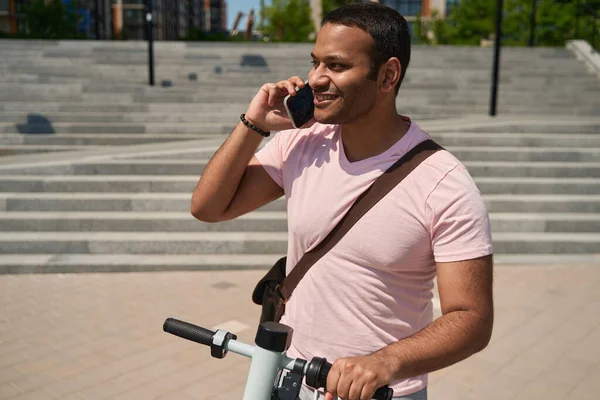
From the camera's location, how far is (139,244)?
7.41 m

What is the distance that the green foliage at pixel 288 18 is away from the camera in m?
43.9

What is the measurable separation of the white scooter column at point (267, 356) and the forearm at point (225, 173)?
75cm

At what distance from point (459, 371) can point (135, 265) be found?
379 cm

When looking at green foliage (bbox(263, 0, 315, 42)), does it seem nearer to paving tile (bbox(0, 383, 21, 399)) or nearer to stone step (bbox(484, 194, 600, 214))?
stone step (bbox(484, 194, 600, 214))

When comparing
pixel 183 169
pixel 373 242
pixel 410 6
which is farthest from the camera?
pixel 410 6

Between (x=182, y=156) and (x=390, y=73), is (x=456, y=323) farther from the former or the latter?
(x=182, y=156)

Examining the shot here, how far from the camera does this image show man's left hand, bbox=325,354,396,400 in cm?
151

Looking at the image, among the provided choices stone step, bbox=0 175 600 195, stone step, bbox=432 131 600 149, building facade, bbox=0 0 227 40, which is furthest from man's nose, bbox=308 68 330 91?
building facade, bbox=0 0 227 40

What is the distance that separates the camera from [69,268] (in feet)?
22.9

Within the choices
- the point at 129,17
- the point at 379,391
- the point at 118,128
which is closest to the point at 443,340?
the point at 379,391

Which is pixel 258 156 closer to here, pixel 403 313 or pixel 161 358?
pixel 403 313

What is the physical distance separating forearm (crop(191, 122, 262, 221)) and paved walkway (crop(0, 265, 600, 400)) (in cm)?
244

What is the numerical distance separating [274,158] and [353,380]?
3.18 ft

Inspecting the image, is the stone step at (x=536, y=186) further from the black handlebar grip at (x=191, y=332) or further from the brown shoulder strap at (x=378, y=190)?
the black handlebar grip at (x=191, y=332)
